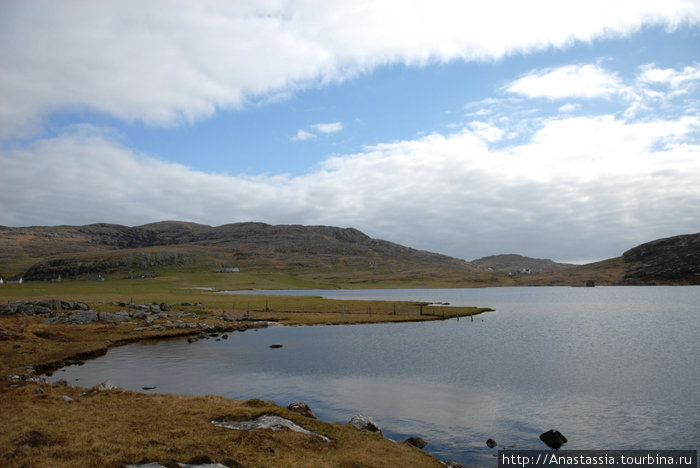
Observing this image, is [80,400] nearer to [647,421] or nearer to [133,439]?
[133,439]

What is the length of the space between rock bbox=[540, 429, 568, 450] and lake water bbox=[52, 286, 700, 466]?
1.55 feet

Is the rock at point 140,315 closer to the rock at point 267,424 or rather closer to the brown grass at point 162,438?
the brown grass at point 162,438

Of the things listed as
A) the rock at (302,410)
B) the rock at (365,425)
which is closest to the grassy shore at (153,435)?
the rock at (365,425)

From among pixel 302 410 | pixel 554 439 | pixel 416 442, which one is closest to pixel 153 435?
pixel 302 410

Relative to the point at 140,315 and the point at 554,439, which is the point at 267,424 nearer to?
the point at 554,439

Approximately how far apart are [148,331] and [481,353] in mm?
53517

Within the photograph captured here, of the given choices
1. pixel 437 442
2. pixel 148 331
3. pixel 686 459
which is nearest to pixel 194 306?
pixel 148 331

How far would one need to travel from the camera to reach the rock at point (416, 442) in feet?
89.4

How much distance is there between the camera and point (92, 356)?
56688 mm

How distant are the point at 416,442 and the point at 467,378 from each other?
19.8 meters

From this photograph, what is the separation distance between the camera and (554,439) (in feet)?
92.9

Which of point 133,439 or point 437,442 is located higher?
point 133,439

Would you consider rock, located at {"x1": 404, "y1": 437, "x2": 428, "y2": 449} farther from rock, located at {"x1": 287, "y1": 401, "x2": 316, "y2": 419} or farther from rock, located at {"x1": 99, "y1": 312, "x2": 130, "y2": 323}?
rock, located at {"x1": 99, "y1": 312, "x2": 130, "y2": 323}

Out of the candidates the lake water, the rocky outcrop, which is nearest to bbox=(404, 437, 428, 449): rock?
the lake water
